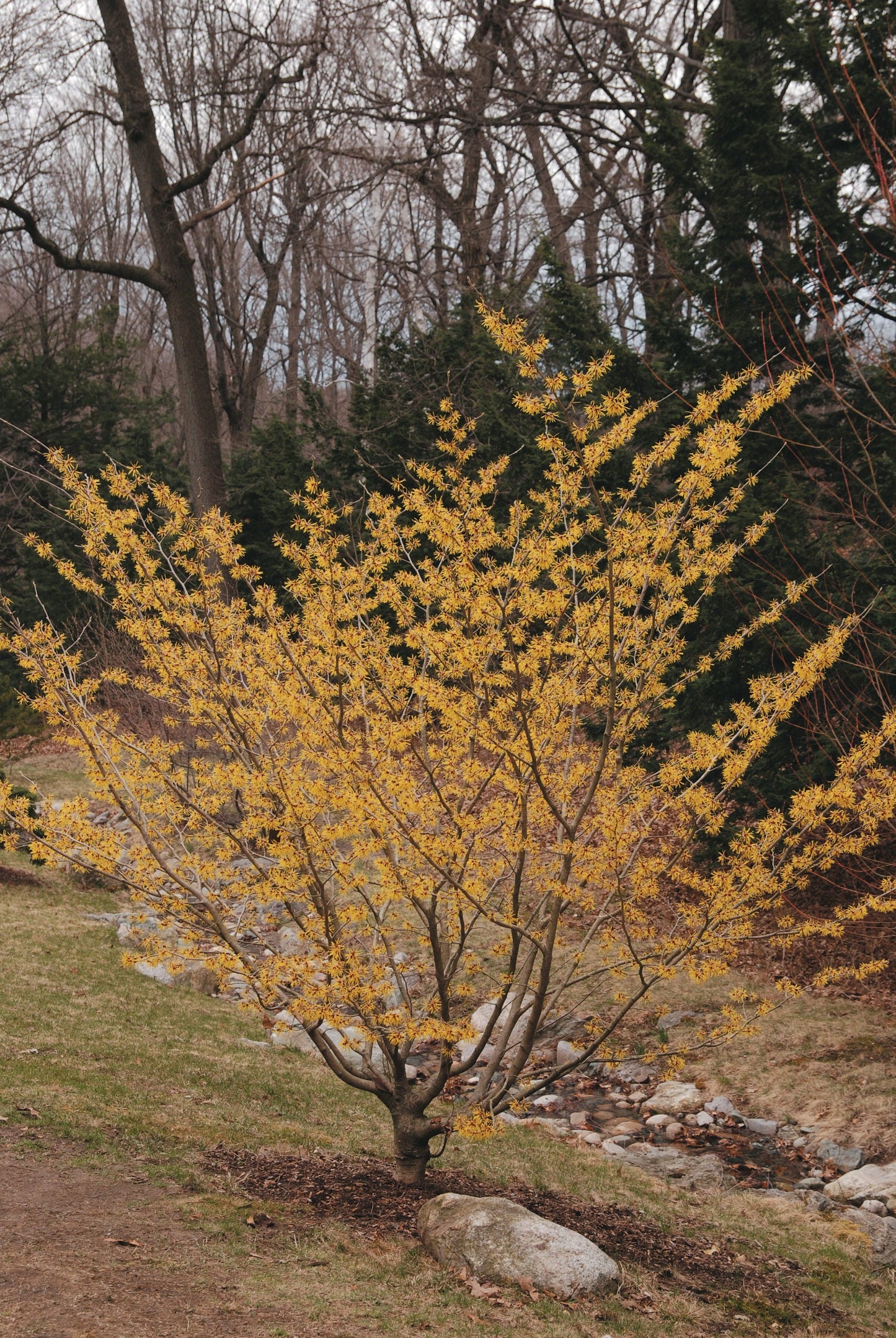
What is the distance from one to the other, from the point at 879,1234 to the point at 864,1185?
0.64 metres

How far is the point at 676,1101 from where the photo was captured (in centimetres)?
Answer: 747

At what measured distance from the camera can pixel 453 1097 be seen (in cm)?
739

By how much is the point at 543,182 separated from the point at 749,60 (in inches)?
326

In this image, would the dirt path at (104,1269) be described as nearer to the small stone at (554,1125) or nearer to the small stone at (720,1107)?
the small stone at (554,1125)

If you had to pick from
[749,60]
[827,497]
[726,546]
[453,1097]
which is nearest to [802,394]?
[827,497]

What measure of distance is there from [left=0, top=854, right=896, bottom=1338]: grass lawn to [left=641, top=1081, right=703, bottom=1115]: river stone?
3.79 ft

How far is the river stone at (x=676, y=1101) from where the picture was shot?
7371 mm

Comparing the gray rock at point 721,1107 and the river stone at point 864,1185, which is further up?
the river stone at point 864,1185

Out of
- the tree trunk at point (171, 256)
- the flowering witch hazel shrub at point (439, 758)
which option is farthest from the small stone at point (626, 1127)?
the tree trunk at point (171, 256)

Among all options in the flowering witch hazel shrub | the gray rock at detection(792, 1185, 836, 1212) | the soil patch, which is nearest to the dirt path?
the flowering witch hazel shrub

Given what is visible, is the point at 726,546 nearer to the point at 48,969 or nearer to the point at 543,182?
the point at 48,969

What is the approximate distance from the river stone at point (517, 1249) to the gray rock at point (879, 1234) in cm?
181

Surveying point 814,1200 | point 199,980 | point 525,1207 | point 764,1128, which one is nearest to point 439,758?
point 525,1207

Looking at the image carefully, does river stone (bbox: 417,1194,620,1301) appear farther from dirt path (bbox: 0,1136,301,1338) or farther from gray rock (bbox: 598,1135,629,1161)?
gray rock (bbox: 598,1135,629,1161)
